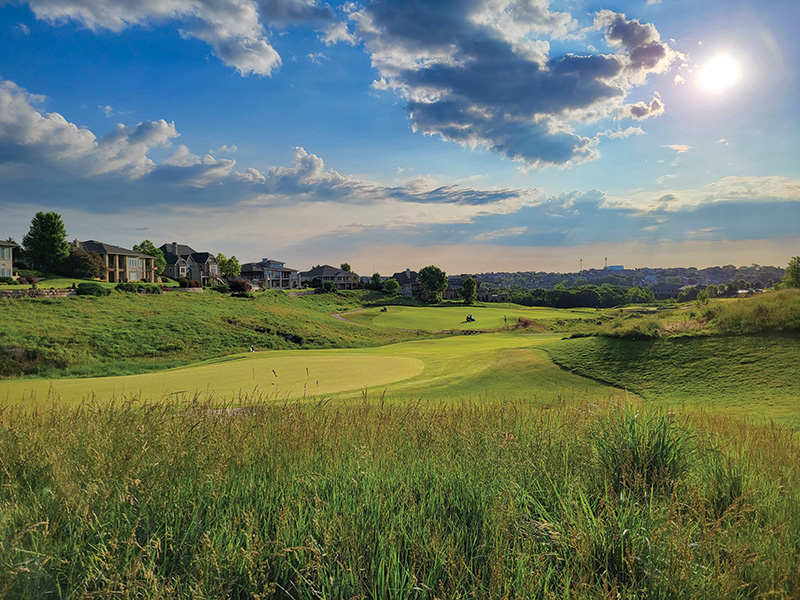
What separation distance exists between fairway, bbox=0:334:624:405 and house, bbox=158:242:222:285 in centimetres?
7927

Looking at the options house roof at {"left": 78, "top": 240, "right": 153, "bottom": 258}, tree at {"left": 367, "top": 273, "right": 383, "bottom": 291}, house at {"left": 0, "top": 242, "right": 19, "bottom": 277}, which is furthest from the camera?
tree at {"left": 367, "top": 273, "right": 383, "bottom": 291}

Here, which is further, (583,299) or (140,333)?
(583,299)

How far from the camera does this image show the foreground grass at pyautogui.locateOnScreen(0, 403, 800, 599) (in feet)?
7.99

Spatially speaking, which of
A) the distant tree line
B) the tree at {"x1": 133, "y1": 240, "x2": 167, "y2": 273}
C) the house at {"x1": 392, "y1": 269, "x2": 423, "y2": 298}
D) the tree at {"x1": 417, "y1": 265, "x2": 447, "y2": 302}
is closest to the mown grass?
the tree at {"x1": 133, "y1": 240, "x2": 167, "y2": 273}

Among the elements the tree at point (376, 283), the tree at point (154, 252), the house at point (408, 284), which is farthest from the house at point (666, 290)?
the tree at point (154, 252)

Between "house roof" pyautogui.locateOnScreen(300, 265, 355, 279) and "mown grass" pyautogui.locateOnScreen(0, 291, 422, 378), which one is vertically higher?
"house roof" pyautogui.locateOnScreen(300, 265, 355, 279)

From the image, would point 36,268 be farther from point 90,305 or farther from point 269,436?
Result: point 269,436

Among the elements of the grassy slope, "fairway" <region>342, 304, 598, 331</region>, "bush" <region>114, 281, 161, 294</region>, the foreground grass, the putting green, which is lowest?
"fairway" <region>342, 304, 598, 331</region>

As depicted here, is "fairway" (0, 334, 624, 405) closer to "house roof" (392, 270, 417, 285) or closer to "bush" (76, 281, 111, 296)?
"bush" (76, 281, 111, 296)

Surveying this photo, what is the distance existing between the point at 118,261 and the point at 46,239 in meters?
12.1

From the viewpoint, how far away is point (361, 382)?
1559 centimetres

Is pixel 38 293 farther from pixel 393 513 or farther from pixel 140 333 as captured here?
pixel 393 513

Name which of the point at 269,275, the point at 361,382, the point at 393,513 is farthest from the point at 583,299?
the point at 393,513

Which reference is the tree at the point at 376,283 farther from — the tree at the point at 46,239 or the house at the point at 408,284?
the tree at the point at 46,239
